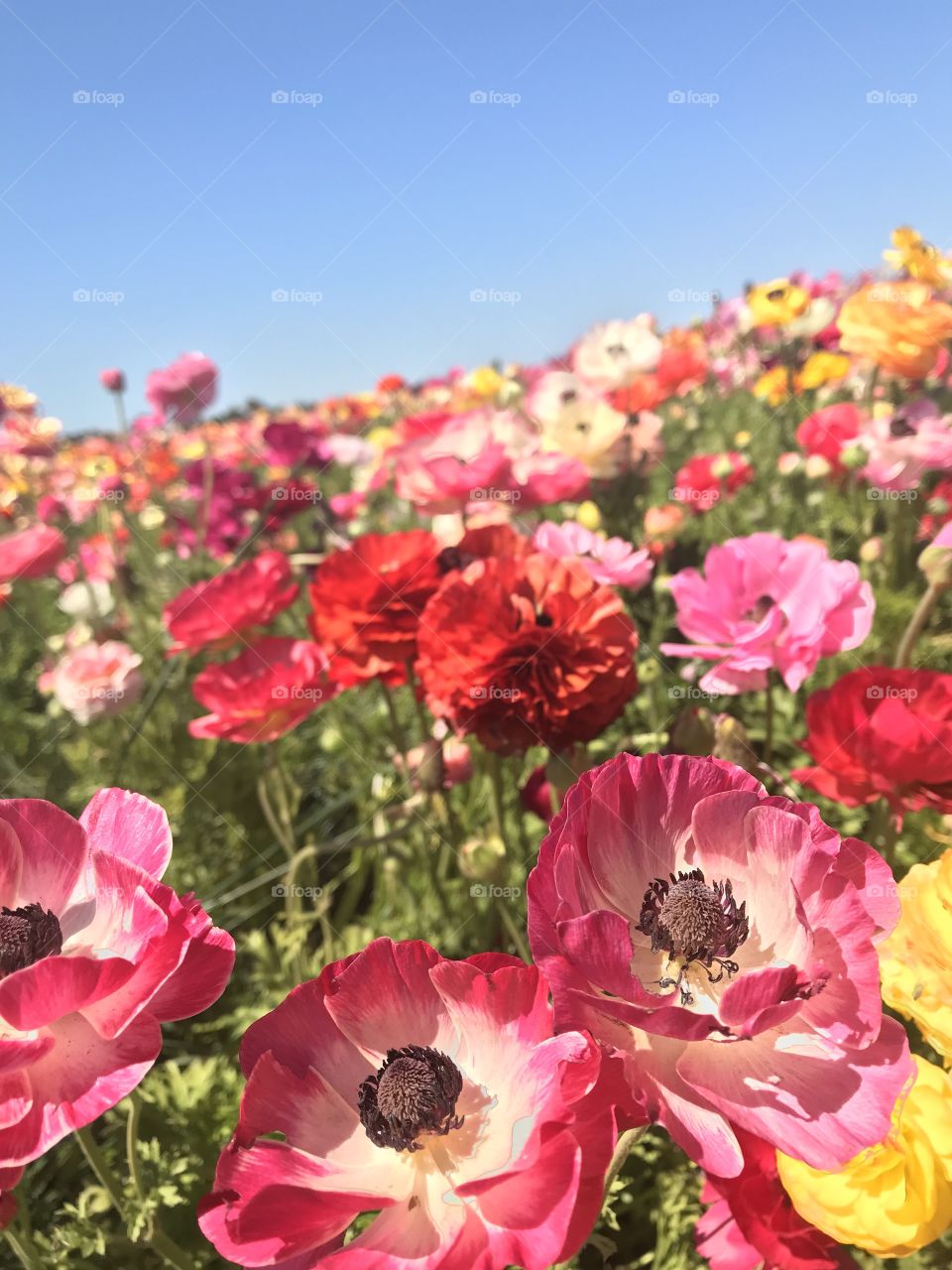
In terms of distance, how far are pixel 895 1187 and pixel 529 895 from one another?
411 millimetres

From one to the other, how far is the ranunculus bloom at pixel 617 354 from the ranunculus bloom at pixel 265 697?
1434 mm

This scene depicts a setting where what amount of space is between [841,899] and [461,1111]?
344 mm

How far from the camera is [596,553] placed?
1.59 meters

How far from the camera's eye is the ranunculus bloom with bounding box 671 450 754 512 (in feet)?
8.64

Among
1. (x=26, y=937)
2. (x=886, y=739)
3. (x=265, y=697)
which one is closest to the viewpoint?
(x=26, y=937)

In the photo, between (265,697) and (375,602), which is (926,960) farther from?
(265,697)

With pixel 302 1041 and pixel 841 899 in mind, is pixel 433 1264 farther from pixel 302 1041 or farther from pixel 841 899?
pixel 841 899

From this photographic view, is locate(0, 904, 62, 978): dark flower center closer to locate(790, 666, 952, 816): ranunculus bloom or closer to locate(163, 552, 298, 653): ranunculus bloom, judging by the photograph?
locate(790, 666, 952, 816): ranunculus bloom

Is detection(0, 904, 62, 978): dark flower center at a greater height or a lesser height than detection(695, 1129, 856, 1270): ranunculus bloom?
greater

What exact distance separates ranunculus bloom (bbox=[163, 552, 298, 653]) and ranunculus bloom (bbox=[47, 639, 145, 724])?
1.22 ft

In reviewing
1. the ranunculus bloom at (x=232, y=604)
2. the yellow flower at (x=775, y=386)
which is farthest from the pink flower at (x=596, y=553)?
the yellow flower at (x=775, y=386)

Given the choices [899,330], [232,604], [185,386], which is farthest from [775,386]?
[232,604]

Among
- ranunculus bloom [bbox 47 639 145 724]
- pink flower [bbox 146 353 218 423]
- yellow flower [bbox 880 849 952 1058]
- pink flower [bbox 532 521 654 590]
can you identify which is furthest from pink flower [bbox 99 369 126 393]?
yellow flower [bbox 880 849 952 1058]

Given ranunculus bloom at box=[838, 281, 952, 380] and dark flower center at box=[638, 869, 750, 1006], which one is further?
ranunculus bloom at box=[838, 281, 952, 380]
